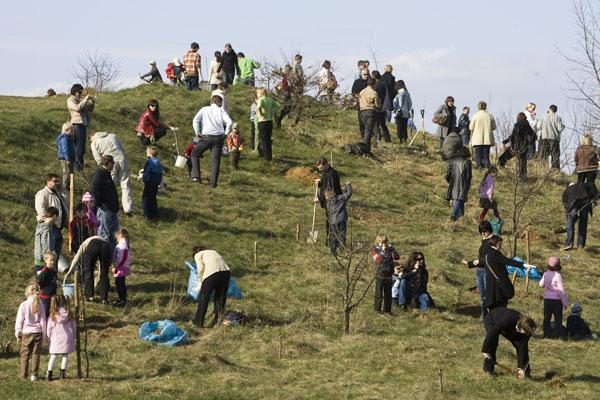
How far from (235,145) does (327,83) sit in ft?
20.8

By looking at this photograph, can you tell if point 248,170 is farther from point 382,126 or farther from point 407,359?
point 407,359

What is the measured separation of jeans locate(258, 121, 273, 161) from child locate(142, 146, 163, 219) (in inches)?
230

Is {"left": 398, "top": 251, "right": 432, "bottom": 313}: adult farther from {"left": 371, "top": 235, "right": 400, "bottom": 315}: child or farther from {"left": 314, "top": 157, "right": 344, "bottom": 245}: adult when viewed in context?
{"left": 314, "top": 157, "right": 344, "bottom": 245}: adult

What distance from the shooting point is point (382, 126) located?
3309 cm

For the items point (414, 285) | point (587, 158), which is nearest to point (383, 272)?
point (414, 285)

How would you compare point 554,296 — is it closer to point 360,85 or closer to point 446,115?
point 446,115

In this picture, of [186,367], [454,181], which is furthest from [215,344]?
[454,181]

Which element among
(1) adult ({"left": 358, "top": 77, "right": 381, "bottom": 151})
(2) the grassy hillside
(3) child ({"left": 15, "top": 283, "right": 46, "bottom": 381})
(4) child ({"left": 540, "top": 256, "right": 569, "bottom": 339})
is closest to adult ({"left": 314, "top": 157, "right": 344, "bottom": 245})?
(2) the grassy hillside

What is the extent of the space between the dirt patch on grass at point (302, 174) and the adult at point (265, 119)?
797 mm

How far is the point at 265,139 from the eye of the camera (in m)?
28.5

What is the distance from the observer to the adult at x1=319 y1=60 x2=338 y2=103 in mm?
33125

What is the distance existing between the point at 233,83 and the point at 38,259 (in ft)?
63.5

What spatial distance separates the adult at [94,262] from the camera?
A: 17.9 m

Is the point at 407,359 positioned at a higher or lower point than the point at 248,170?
lower
